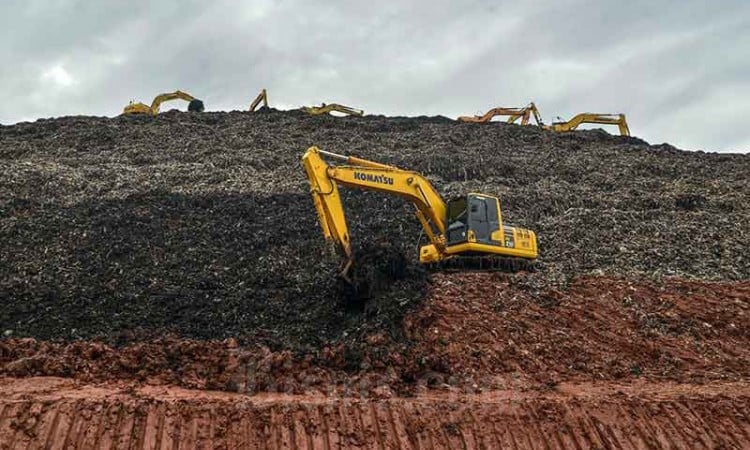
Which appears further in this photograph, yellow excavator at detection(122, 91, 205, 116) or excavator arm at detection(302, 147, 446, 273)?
yellow excavator at detection(122, 91, 205, 116)

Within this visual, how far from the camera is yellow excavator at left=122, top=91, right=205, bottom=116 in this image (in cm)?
2844

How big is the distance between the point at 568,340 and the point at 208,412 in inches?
186

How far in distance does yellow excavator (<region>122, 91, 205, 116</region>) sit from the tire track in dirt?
73.9 feet

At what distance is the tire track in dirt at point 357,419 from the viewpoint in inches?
265

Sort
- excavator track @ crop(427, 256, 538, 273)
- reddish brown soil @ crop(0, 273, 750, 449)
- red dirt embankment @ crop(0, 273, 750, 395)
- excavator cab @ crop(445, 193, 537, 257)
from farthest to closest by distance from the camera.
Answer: excavator track @ crop(427, 256, 538, 273)
excavator cab @ crop(445, 193, 537, 257)
red dirt embankment @ crop(0, 273, 750, 395)
reddish brown soil @ crop(0, 273, 750, 449)

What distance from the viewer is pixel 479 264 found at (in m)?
12.0

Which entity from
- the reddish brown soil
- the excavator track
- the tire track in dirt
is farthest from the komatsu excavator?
the tire track in dirt

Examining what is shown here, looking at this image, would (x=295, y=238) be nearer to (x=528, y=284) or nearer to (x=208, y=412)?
(x=528, y=284)

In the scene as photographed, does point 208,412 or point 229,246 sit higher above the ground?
point 229,246

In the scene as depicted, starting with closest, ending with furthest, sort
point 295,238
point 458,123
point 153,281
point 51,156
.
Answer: point 153,281, point 295,238, point 51,156, point 458,123

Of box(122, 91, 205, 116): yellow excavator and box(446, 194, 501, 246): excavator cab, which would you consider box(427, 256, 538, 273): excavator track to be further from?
box(122, 91, 205, 116): yellow excavator

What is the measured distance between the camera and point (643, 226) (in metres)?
15.2

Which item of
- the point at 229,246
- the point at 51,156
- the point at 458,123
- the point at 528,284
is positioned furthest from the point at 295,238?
the point at 458,123

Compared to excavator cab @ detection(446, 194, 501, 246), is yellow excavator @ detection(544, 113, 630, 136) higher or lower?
higher
